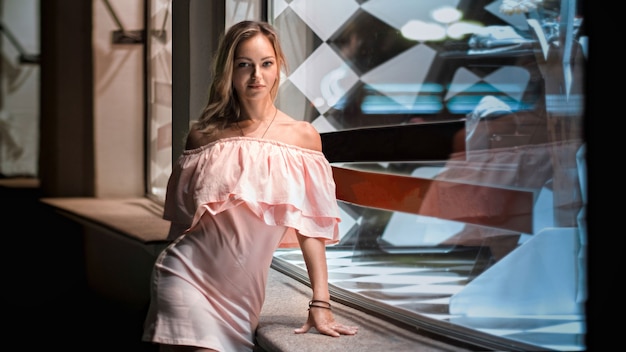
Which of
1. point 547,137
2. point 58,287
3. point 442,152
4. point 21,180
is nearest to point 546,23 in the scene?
point 547,137

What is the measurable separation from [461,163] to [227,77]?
2.35 feet

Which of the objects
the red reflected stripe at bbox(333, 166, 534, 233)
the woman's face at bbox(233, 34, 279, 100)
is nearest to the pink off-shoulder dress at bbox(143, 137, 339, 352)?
the woman's face at bbox(233, 34, 279, 100)

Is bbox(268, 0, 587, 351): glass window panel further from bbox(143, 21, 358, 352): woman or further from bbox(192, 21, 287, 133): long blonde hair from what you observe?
bbox(192, 21, 287, 133): long blonde hair

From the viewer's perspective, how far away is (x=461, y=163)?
2.51 metres

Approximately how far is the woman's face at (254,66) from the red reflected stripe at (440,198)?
0.58 metres

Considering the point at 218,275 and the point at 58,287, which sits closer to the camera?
the point at 218,275

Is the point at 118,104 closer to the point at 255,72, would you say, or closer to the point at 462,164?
the point at 255,72

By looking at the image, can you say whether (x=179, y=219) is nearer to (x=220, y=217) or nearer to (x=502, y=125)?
(x=220, y=217)

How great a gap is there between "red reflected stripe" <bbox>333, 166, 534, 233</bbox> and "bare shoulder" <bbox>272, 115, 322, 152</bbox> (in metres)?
0.38

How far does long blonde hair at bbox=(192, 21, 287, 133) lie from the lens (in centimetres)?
254

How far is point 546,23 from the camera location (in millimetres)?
2229

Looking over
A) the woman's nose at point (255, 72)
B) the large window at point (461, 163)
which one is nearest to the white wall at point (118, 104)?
the large window at point (461, 163)

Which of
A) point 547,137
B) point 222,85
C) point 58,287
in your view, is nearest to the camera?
point 547,137

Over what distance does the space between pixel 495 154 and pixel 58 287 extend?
9.07 ft
